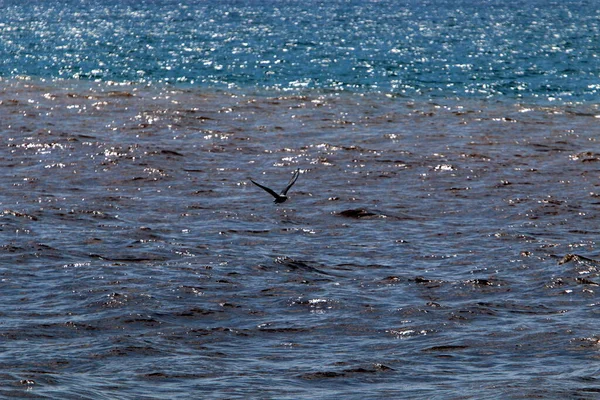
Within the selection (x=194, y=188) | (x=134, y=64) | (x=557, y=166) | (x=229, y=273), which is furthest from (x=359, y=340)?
(x=134, y=64)

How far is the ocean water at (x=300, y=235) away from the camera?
11.4 m

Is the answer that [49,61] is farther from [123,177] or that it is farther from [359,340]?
[359,340]

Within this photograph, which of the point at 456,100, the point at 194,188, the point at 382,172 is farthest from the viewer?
the point at 456,100

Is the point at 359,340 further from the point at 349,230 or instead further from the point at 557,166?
the point at 557,166

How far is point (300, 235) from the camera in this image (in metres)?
17.2

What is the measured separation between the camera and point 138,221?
1775cm

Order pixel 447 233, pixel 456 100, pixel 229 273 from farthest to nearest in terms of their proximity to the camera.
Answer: pixel 456 100 < pixel 447 233 < pixel 229 273

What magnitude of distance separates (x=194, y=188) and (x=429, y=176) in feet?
14.9

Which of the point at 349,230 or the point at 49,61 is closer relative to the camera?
the point at 349,230

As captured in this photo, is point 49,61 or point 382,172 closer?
point 382,172

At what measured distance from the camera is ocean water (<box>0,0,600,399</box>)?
37.5 feet

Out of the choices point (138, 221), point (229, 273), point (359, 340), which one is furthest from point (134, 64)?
point (359, 340)

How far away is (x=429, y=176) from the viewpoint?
21.6 meters

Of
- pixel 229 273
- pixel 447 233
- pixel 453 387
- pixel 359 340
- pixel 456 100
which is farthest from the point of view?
pixel 456 100
